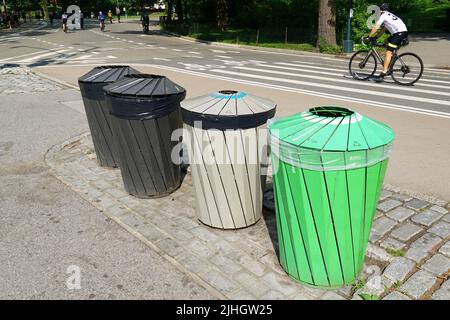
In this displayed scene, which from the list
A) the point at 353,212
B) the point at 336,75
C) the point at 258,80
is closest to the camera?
the point at 353,212

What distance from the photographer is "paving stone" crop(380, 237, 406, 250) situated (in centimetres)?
333

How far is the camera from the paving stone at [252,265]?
3.06 meters

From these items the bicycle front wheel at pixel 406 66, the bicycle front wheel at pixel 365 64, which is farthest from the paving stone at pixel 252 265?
the bicycle front wheel at pixel 365 64

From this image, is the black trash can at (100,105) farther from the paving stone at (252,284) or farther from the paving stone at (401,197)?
the paving stone at (401,197)

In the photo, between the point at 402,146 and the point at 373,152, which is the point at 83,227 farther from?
the point at 402,146

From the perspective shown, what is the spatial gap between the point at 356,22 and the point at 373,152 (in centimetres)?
1753

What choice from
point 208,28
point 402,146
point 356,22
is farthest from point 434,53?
point 208,28

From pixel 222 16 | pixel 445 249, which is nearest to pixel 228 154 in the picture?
pixel 445 249

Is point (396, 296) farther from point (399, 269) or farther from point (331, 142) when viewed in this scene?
point (331, 142)

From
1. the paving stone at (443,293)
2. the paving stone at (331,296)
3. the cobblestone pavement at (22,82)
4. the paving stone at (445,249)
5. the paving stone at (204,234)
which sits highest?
the cobblestone pavement at (22,82)

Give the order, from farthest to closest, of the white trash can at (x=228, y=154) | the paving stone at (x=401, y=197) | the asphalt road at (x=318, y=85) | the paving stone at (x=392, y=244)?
the asphalt road at (x=318, y=85) < the paving stone at (x=401, y=197) < the paving stone at (x=392, y=244) < the white trash can at (x=228, y=154)

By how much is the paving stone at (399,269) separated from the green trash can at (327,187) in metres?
0.31
